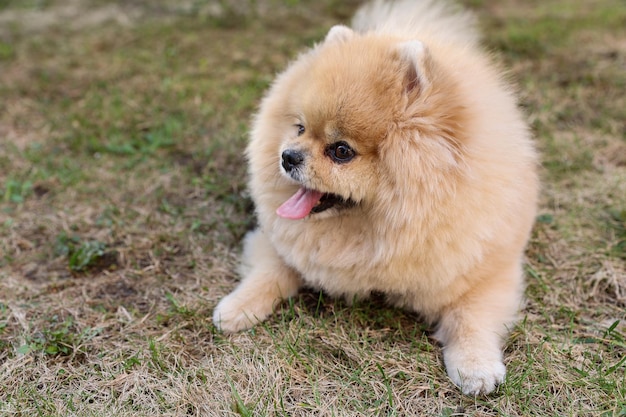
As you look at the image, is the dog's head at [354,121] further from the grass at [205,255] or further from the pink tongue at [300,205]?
the grass at [205,255]

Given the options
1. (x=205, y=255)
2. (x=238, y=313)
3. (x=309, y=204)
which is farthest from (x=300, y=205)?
(x=205, y=255)

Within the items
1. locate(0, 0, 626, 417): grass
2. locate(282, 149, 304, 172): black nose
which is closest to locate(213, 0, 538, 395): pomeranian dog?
locate(282, 149, 304, 172): black nose

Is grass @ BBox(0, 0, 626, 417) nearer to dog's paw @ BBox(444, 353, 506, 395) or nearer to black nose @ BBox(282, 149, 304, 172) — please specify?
dog's paw @ BBox(444, 353, 506, 395)

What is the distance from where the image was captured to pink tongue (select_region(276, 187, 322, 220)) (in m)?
2.18

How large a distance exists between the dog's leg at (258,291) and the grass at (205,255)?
0.21ft

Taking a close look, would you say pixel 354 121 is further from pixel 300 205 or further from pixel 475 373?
pixel 475 373

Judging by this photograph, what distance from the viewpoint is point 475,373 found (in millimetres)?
2080

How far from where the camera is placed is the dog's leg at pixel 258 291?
7.82 ft

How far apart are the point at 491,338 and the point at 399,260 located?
1.81 ft

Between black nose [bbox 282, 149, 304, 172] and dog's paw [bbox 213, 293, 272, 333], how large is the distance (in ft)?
2.38

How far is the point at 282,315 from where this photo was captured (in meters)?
2.40

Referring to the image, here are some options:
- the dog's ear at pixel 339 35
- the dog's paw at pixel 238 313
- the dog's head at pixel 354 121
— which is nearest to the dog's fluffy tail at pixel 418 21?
the dog's ear at pixel 339 35

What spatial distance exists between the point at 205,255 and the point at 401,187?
1.34m

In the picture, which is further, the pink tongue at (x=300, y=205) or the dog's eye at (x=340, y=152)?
the pink tongue at (x=300, y=205)
